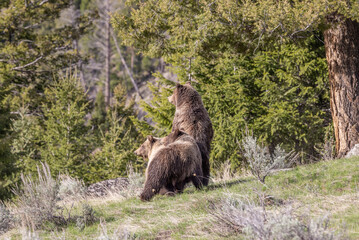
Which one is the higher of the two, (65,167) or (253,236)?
(253,236)

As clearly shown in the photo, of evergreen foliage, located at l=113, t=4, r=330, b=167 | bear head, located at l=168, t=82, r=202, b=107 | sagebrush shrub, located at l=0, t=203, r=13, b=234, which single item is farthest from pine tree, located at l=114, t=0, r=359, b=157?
sagebrush shrub, located at l=0, t=203, r=13, b=234

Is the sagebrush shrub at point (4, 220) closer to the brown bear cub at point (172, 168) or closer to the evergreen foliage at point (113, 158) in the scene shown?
the brown bear cub at point (172, 168)

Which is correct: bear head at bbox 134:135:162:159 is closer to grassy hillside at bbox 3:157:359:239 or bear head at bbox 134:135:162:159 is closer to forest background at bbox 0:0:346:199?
grassy hillside at bbox 3:157:359:239

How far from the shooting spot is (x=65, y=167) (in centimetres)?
1980

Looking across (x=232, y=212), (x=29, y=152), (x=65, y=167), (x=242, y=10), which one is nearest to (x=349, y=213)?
(x=232, y=212)

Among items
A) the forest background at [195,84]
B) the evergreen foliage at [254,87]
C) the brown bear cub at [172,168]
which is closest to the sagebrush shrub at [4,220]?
the brown bear cub at [172,168]

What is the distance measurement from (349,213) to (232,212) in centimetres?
147

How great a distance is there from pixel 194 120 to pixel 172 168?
71.0 inches

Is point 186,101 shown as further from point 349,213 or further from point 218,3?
point 349,213

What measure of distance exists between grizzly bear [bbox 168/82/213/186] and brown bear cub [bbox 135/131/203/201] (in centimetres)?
81

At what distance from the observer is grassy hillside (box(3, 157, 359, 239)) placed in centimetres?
507

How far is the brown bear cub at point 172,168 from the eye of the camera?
7.23 metres

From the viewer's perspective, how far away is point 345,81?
11406 millimetres

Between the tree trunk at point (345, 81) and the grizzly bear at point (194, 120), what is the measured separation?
14.7 feet
